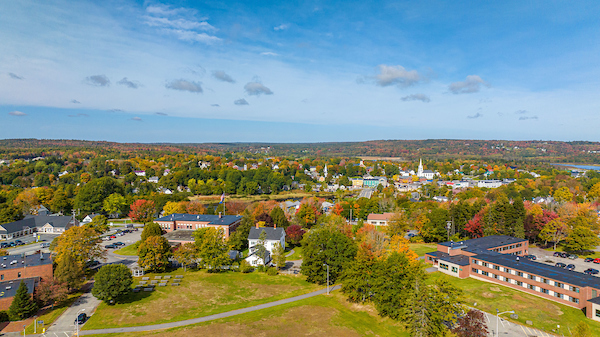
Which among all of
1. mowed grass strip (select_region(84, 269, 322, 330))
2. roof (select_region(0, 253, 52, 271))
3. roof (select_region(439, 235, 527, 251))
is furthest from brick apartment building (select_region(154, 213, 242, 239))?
roof (select_region(439, 235, 527, 251))

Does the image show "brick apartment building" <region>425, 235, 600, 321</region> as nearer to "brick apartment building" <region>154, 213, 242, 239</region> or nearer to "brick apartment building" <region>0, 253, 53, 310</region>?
"brick apartment building" <region>154, 213, 242, 239</region>

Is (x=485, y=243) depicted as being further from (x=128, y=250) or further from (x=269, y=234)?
(x=128, y=250)

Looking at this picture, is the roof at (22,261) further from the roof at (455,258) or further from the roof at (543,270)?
the roof at (543,270)

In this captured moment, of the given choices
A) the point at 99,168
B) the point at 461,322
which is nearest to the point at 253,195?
the point at 99,168

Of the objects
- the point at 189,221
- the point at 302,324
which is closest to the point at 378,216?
the point at 189,221

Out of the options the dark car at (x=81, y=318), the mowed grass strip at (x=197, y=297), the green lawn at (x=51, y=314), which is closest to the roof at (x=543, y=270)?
the mowed grass strip at (x=197, y=297)

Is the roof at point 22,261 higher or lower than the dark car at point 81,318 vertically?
higher

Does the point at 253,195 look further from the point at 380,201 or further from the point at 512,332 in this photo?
the point at 512,332
